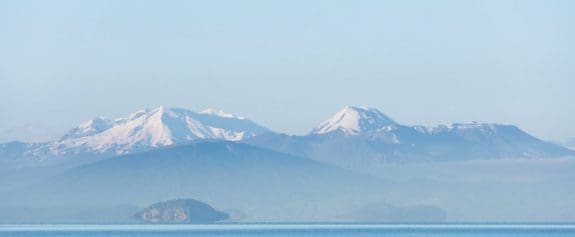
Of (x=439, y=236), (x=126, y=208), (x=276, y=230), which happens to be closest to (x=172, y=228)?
(x=276, y=230)

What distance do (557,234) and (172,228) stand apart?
73.5 feet

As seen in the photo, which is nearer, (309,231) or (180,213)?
(309,231)

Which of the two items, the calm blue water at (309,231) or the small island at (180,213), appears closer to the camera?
the calm blue water at (309,231)

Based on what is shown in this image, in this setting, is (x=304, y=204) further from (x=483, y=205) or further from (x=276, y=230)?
(x=276, y=230)

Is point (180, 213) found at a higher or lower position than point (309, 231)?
higher

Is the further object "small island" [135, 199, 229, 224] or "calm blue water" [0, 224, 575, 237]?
"small island" [135, 199, 229, 224]

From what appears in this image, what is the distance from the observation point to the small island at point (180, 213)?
12706 centimetres

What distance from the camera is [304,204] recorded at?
19562cm

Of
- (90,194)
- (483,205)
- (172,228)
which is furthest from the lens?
(90,194)

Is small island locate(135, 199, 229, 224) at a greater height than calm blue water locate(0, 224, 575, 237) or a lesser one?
greater

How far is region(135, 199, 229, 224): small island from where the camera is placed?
127062mm

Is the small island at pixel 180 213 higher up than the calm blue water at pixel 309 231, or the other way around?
the small island at pixel 180 213

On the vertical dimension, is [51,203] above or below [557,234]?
above

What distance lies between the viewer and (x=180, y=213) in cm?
12850
